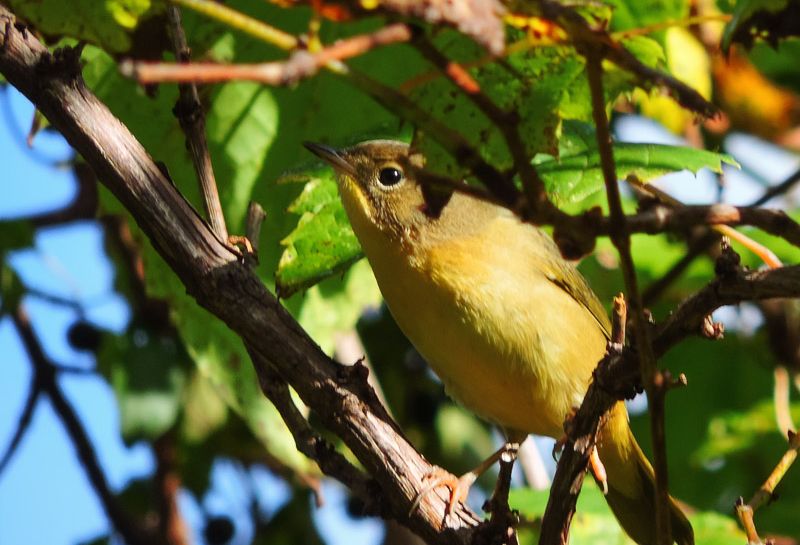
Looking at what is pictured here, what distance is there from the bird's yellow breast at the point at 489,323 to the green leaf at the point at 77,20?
1025 mm

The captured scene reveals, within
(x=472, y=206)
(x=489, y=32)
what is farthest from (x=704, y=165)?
(x=489, y=32)

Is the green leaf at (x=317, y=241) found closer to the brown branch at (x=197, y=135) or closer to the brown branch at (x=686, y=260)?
the brown branch at (x=197, y=135)

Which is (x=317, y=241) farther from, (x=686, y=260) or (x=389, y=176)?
(x=686, y=260)

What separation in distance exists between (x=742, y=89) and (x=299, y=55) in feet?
16.0

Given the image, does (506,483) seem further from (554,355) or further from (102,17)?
(102,17)

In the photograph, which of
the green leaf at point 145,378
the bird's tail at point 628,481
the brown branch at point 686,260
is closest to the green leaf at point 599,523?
the bird's tail at point 628,481

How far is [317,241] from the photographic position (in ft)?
8.87

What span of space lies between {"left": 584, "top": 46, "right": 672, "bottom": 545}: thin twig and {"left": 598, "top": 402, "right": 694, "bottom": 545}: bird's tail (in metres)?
1.68

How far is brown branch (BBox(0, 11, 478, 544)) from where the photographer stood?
210 cm

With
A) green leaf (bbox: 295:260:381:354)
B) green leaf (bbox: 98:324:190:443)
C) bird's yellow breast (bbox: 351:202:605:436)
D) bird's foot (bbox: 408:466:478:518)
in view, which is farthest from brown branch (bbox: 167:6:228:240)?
green leaf (bbox: 98:324:190:443)

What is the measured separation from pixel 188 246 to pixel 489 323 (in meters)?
1.25

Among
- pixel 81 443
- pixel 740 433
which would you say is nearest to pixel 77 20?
pixel 81 443

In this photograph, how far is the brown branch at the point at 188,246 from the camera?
82.8 inches

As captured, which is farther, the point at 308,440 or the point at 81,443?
the point at 81,443
